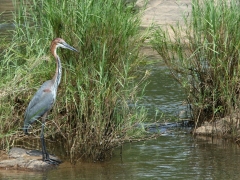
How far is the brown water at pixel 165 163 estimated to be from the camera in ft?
21.7

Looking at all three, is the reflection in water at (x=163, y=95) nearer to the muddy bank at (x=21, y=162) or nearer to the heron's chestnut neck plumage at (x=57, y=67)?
the heron's chestnut neck plumage at (x=57, y=67)

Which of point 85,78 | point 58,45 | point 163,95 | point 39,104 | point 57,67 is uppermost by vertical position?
point 58,45

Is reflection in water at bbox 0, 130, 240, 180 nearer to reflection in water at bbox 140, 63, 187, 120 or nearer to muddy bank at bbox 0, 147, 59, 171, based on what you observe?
muddy bank at bbox 0, 147, 59, 171

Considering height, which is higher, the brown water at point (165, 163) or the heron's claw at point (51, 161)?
the heron's claw at point (51, 161)

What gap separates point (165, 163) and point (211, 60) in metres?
1.45

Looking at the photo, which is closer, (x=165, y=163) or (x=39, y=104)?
(x=39, y=104)

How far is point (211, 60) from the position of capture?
25.3ft

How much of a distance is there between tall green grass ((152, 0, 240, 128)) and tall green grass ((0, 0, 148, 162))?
2.36ft

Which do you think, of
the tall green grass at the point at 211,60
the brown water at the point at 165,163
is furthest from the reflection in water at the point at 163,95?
the brown water at the point at 165,163

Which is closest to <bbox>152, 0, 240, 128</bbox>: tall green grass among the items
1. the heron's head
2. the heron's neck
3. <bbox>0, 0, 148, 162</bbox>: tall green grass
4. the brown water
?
the brown water

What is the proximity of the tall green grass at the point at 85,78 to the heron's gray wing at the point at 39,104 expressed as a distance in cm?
15

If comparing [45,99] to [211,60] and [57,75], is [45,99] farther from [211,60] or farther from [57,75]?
[211,60]

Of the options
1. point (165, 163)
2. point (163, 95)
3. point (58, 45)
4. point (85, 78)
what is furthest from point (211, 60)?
point (163, 95)

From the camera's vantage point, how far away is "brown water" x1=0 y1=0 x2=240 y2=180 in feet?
21.7
